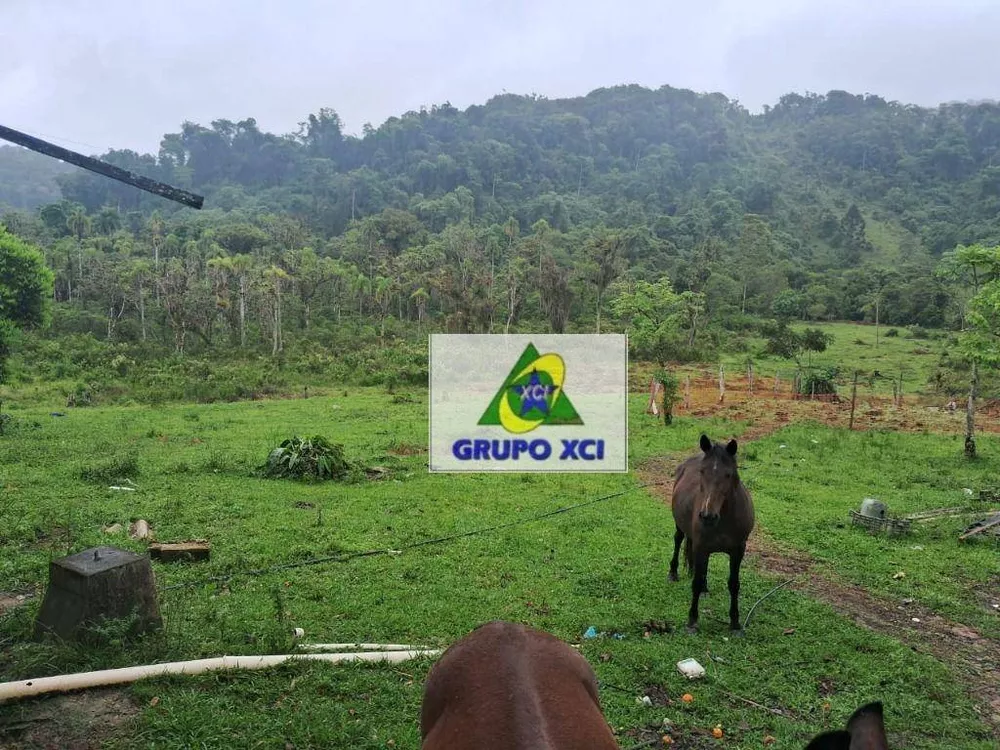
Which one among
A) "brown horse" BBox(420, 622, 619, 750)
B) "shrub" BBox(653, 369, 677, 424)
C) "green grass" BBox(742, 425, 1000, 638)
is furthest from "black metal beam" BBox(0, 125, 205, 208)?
"shrub" BBox(653, 369, 677, 424)

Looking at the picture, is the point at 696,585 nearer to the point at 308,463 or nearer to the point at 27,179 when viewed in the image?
the point at 308,463

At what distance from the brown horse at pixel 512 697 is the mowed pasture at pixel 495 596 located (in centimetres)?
170

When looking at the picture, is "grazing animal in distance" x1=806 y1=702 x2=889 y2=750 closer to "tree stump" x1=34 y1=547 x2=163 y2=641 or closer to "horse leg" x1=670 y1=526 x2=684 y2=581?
"tree stump" x1=34 y1=547 x2=163 y2=641

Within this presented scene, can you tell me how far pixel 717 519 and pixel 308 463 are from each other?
879 centimetres

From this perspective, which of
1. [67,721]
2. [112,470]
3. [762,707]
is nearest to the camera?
[67,721]

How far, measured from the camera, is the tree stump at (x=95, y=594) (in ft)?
16.1

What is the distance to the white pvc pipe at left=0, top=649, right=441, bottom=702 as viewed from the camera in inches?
166

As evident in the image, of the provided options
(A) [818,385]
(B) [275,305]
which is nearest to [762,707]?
(A) [818,385]

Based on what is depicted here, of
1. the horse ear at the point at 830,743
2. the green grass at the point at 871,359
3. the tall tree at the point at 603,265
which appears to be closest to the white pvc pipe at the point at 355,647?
the horse ear at the point at 830,743

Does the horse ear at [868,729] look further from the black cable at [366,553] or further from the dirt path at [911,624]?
the black cable at [366,553]

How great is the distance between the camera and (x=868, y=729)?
5.50 feet

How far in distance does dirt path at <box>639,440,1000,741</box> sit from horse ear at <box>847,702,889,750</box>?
4332mm

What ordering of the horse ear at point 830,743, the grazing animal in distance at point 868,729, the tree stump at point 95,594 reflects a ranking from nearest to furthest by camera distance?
the horse ear at point 830,743 → the grazing animal in distance at point 868,729 → the tree stump at point 95,594

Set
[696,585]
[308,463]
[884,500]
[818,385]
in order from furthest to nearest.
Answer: [818,385], [308,463], [884,500], [696,585]
